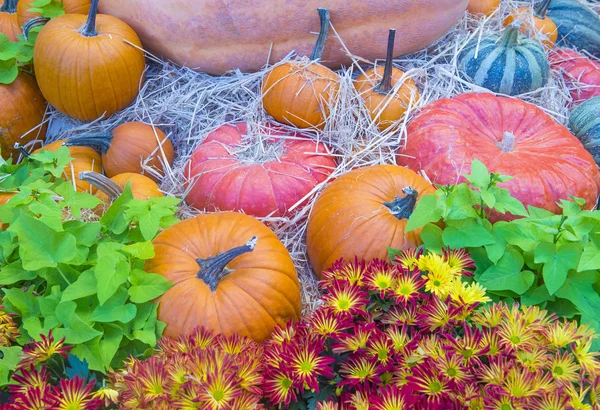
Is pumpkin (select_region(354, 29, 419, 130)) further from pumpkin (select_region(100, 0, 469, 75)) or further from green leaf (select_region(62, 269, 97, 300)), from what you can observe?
green leaf (select_region(62, 269, 97, 300))

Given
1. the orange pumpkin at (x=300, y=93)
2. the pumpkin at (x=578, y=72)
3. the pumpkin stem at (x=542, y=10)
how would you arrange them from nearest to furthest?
the orange pumpkin at (x=300, y=93), the pumpkin at (x=578, y=72), the pumpkin stem at (x=542, y=10)

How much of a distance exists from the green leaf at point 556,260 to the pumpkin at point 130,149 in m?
1.70

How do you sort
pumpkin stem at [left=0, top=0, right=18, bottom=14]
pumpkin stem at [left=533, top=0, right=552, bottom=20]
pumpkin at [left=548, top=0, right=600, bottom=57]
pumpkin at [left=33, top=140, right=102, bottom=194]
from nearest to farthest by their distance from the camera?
pumpkin at [left=33, top=140, right=102, bottom=194], pumpkin stem at [left=0, top=0, right=18, bottom=14], pumpkin stem at [left=533, top=0, right=552, bottom=20], pumpkin at [left=548, top=0, right=600, bottom=57]

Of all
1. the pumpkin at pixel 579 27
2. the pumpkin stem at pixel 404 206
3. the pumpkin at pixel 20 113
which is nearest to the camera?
the pumpkin stem at pixel 404 206

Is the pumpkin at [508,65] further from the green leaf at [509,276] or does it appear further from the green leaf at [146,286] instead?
the green leaf at [146,286]

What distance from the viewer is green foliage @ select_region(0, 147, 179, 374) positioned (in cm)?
144

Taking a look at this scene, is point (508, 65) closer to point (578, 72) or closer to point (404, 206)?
point (578, 72)

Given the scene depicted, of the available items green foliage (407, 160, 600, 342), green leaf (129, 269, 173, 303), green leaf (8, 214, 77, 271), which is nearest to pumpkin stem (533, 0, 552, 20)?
green foliage (407, 160, 600, 342)

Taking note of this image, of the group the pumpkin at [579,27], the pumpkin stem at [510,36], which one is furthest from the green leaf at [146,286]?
the pumpkin at [579,27]

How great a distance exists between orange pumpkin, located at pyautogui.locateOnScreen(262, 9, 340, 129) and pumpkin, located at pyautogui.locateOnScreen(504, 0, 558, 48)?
1306 mm

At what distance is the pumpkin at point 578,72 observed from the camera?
10.1 feet

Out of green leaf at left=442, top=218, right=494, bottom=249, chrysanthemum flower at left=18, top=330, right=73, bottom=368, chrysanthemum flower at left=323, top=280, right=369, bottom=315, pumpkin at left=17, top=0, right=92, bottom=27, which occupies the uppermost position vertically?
pumpkin at left=17, top=0, right=92, bottom=27

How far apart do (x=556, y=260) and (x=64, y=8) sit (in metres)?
2.71

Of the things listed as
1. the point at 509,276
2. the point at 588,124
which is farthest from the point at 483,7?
the point at 509,276
